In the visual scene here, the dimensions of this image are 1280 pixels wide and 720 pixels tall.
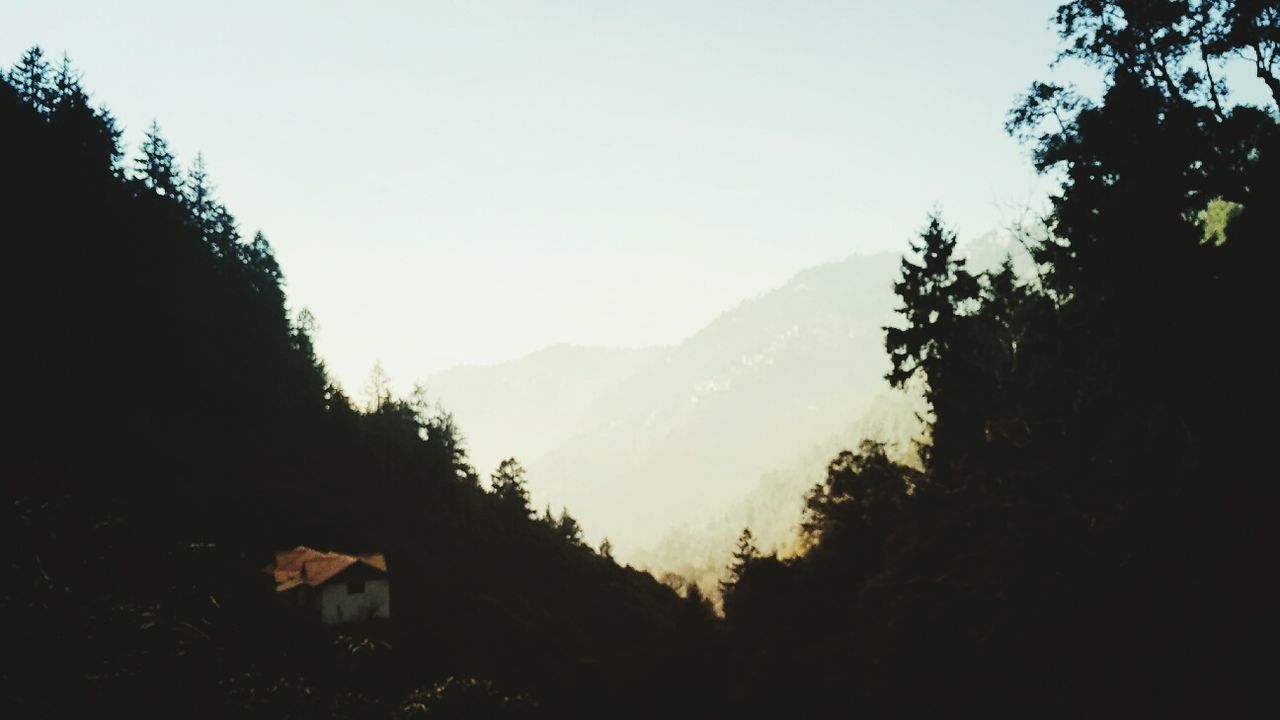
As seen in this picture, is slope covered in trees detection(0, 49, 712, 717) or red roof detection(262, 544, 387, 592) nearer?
slope covered in trees detection(0, 49, 712, 717)

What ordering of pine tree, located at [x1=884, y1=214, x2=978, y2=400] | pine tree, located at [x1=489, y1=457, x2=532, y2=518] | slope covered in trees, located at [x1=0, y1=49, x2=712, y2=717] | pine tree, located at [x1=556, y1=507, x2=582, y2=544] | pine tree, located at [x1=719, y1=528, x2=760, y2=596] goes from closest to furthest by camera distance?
1. slope covered in trees, located at [x1=0, y1=49, x2=712, y2=717]
2. pine tree, located at [x1=884, y1=214, x2=978, y2=400]
3. pine tree, located at [x1=719, y1=528, x2=760, y2=596]
4. pine tree, located at [x1=489, y1=457, x2=532, y2=518]
5. pine tree, located at [x1=556, y1=507, x2=582, y2=544]

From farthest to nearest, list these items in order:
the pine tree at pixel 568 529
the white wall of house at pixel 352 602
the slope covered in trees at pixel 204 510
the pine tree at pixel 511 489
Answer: the pine tree at pixel 568 529
the pine tree at pixel 511 489
the white wall of house at pixel 352 602
the slope covered in trees at pixel 204 510

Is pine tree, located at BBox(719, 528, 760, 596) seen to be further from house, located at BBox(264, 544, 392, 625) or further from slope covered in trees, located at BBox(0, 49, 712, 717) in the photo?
house, located at BBox(264, 544, 392, 625)

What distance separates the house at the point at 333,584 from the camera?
34188 mm

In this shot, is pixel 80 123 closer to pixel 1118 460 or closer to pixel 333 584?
pixel 333 584

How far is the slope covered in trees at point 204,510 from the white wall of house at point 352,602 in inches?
65.9

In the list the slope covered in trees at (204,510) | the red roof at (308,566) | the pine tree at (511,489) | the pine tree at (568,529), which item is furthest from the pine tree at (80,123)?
the pine tree at (568,529)

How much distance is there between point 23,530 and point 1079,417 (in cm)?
1890

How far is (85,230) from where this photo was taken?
3691 centimetres

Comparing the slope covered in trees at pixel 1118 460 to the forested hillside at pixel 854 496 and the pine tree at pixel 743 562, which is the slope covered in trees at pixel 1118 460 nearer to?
the forested hillside at pixel 854 496

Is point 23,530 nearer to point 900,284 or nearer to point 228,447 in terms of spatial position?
point 900,284

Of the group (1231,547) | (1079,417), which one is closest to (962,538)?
(1079,417)

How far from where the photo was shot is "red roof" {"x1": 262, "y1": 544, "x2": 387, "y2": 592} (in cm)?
3456

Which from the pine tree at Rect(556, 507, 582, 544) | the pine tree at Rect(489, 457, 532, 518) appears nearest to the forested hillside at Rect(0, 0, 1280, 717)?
the pine tree at Rect(489, 457, 532, 518)
